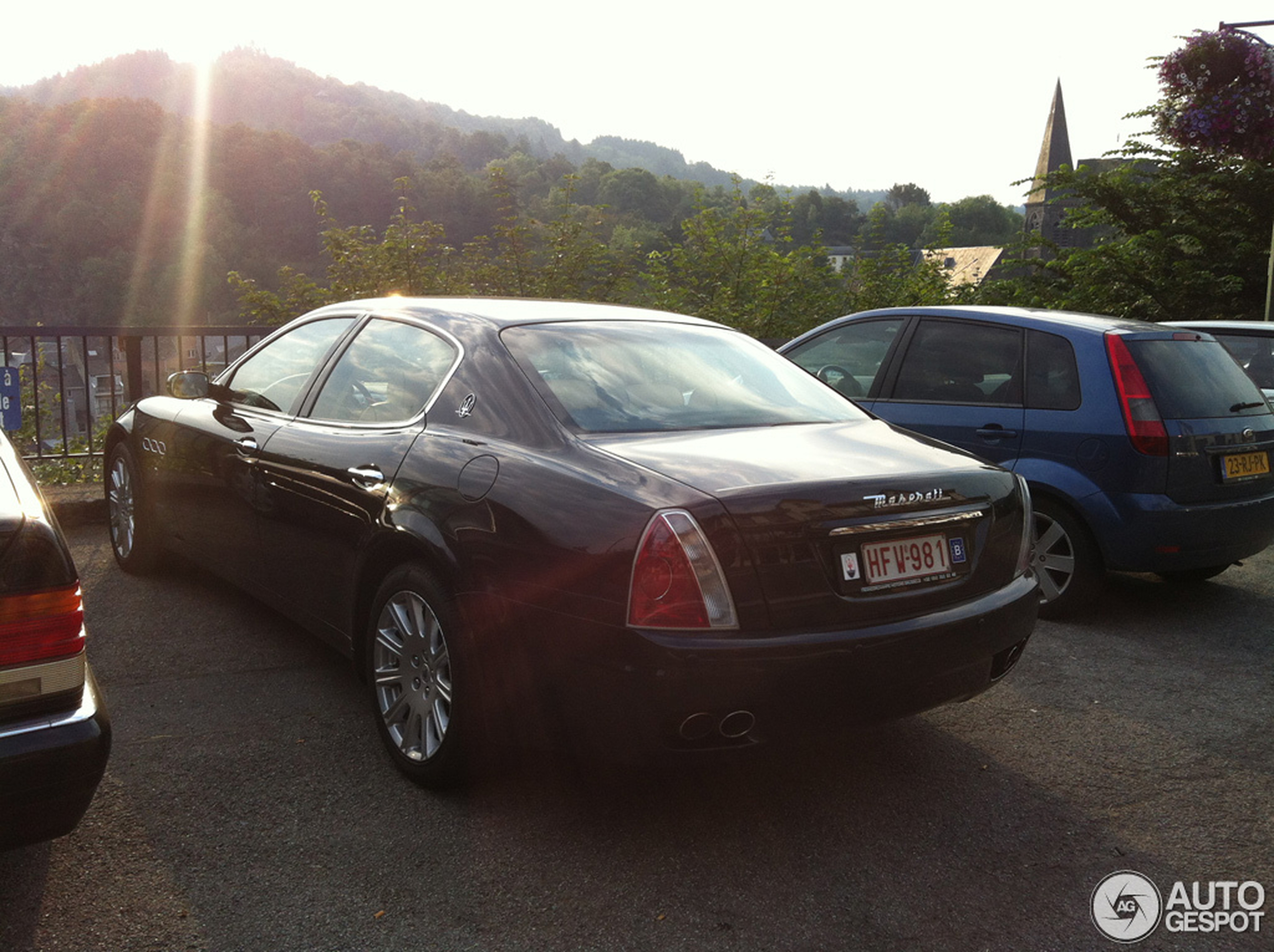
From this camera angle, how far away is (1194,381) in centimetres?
545

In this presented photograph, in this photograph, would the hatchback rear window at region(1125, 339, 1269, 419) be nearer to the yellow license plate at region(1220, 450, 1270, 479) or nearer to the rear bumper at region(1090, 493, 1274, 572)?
the yellow license plate at region(1220, 450, 1270, 479)

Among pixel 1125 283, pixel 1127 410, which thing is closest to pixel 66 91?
pixel 1125 283

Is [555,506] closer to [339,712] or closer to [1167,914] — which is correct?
[339,712]

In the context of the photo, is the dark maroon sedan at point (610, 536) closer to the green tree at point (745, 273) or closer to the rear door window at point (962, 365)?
the rear door window at point (962, 365)

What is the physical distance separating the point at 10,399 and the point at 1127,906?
7930 millimetres

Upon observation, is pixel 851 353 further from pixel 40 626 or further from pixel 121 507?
pixel 40 626

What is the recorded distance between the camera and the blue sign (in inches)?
305

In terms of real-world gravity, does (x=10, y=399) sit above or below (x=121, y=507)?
above

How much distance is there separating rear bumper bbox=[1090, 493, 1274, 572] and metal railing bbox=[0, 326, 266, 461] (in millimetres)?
6148

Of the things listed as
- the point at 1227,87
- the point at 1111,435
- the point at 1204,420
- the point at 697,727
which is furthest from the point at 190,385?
the point at 1227,87

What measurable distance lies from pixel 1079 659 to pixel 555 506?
3.03 m

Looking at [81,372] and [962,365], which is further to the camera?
[81,372]

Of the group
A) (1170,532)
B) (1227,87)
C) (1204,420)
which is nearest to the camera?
(1170,532)

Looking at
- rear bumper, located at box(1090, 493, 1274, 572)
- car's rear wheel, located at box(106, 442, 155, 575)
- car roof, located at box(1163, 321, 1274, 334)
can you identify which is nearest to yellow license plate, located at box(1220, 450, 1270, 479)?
rear bumper, located at box(1090, 493, 1274, 572)
